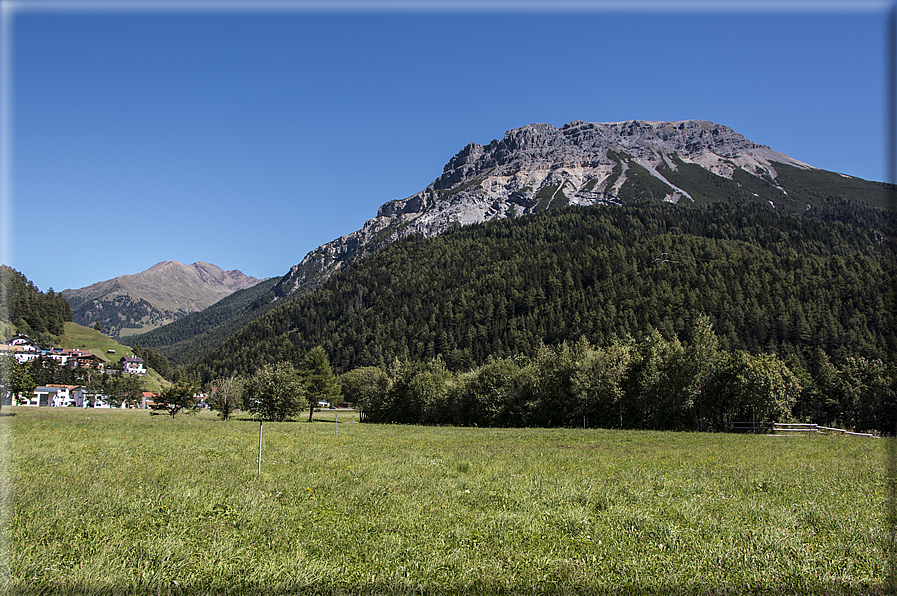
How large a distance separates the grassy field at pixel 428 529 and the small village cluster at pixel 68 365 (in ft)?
358

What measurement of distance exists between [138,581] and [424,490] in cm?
762

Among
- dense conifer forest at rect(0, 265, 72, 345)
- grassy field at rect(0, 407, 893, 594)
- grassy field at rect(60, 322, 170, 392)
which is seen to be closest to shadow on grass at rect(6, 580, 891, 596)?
grassy field at rect(0, 407, 893, 594)

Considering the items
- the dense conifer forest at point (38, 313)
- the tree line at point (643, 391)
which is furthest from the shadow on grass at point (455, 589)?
the dense conifer forest at point (38, 313)

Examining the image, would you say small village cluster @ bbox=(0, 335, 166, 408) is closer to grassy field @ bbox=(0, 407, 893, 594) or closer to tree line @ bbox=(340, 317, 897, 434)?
tree line @ bbox=(340, 317, 897, 434)

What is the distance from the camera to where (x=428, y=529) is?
32.9ft

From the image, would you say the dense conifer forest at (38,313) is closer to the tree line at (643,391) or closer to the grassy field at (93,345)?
the grassy field at (93,345)

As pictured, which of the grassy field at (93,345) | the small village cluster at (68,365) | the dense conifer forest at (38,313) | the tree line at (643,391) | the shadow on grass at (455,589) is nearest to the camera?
the shadow on grass at (455,589)

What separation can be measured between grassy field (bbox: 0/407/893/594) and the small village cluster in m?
109

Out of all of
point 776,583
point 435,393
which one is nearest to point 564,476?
point 776,583

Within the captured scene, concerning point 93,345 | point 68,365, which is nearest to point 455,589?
point 68,365

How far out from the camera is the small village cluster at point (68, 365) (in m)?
126

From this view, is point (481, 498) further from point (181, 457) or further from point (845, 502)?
point (181, 457)

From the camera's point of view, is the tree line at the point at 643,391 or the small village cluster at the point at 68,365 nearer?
the tree line at the point at 643,391

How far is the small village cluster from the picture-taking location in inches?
4966
